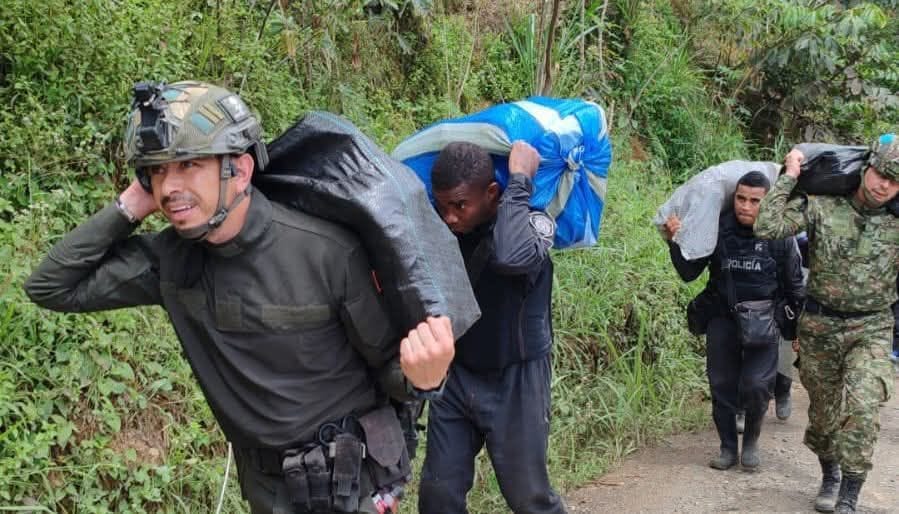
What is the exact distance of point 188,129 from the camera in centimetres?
251

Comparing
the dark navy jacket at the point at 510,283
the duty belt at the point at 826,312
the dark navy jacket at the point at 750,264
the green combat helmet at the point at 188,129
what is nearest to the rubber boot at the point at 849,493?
the duty belt at the point at 826,312

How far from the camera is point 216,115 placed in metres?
2.57

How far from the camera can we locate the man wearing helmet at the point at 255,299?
102 inches

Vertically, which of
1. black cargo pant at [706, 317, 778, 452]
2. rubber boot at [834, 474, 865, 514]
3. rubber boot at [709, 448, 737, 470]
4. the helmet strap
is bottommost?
rubber boot at [709, 448, 737, 470]

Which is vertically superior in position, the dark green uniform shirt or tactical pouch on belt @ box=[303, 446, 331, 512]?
the dark green uniform shirt

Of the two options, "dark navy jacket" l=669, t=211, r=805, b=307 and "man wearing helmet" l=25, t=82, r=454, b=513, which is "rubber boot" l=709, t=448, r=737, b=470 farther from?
"man wearing helmet" l=25, t=82, r=454, b=513

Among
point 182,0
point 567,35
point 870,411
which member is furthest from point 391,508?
point 567,35

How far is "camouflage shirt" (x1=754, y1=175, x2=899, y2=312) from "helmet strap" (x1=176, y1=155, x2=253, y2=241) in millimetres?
3479

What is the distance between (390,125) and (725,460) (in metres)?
3.48

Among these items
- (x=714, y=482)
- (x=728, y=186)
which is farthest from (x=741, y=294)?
(x=714, y=482)

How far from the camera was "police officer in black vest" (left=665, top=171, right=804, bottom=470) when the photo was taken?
18.8ft

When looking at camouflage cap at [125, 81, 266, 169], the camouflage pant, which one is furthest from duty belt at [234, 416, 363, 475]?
the camouflage pant

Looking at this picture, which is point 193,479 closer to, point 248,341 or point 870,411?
point 248,341

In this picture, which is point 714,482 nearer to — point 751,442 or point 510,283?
point 751,442
